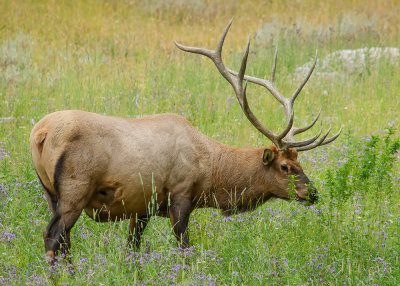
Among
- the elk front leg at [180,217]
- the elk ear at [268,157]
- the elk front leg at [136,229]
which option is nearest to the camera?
the elk front leg at [180,217]

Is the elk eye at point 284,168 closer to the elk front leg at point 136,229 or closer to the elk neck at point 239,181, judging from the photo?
the elk neck at point 239,181

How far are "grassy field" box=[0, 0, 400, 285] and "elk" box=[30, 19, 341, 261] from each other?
22cm

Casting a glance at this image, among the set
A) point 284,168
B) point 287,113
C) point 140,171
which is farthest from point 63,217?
point 287,113

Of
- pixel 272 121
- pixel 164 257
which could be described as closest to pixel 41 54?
pixel 272 121

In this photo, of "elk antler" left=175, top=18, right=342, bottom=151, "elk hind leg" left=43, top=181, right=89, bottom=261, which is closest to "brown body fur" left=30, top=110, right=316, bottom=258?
"elk hind leg" left=43, top=181, right=89, bottom=261

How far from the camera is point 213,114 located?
8.59 metres

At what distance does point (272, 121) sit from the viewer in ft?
27.8

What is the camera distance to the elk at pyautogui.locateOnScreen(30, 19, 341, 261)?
15.4ft

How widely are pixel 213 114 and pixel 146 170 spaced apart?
11.9ft

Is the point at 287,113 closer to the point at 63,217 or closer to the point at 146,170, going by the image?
the point at 146,170

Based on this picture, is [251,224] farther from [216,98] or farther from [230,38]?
[230,38]

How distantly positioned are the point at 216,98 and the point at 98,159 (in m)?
4.61

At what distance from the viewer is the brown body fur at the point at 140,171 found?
4684 millimetres

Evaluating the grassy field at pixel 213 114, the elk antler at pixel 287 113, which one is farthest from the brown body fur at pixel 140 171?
the grassy field at pixel 213 114
